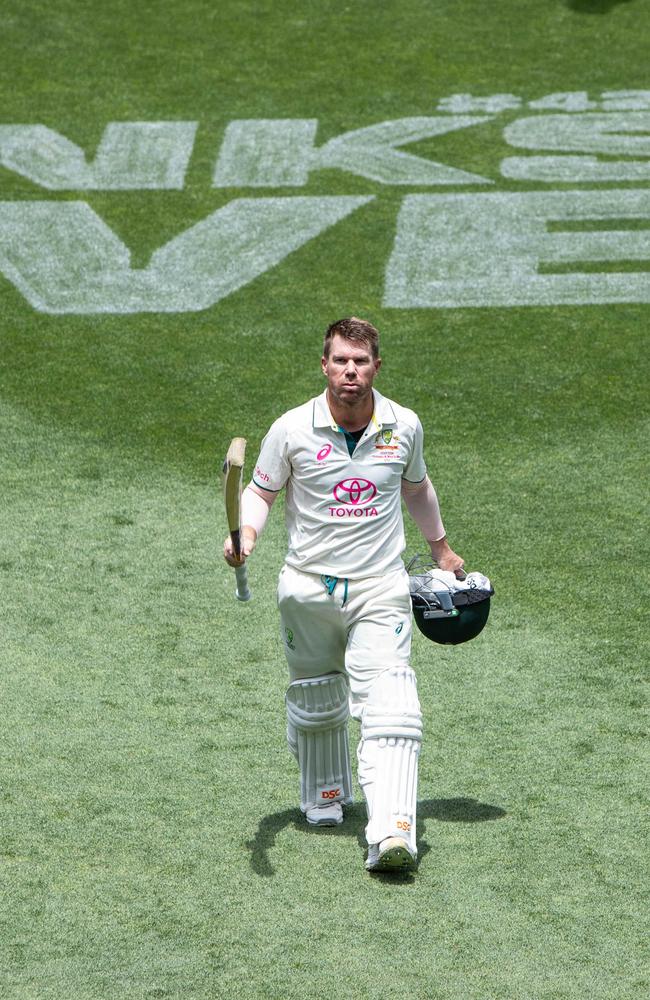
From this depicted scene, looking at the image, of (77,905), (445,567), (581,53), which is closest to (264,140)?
(581,53)

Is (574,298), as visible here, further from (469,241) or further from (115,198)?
(115,198)

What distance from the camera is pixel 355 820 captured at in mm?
6242

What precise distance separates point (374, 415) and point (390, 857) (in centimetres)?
176

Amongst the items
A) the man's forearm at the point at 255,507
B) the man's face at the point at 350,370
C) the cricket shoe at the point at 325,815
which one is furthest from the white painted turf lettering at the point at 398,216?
the cricket shoe at the point at 325,815

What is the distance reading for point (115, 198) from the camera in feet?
45.7

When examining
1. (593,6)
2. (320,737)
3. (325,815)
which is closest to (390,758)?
(320,737)

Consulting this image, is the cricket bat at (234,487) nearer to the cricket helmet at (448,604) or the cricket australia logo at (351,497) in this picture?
the cricket australia logo at (351,497)

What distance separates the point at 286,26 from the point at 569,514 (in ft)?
31.1

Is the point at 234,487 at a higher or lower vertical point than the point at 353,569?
higher

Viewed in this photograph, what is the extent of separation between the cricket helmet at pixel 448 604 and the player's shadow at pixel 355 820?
0.79 metres

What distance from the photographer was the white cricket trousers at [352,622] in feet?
18.9

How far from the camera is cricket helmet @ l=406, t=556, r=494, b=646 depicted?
604cm

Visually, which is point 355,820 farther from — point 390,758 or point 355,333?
point 355,333

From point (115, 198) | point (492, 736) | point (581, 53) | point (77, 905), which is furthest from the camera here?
point (581, 53)
